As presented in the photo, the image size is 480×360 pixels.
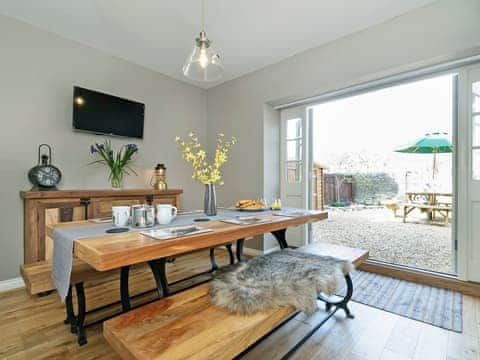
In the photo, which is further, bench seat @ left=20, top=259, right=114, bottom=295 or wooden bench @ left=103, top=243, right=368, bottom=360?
bench seat @ left=20, top=259, right=114, bottom=295

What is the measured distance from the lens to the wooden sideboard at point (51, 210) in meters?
2.25

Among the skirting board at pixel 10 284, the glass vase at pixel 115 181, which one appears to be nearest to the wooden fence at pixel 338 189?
the glass vase at pixel 115 181

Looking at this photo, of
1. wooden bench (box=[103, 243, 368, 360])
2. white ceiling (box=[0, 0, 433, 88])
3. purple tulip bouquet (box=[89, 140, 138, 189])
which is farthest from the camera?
purple tulip bouquet (box=[89, 140, 138, 189])

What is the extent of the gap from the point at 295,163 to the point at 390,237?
1.84 metres

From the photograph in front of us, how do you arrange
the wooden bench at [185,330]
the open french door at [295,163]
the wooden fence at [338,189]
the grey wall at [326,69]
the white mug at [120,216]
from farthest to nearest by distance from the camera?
the wooden fence at [338,189]
the open french door at [295,163]
the grey wall at [326,69]
the white mug at [120,216]
the wooden bench at [185,330]

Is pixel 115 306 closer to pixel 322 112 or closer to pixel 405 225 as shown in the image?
pixel 322 112

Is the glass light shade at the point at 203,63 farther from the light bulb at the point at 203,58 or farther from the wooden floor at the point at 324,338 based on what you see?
the wooden floor at the point at 324,338

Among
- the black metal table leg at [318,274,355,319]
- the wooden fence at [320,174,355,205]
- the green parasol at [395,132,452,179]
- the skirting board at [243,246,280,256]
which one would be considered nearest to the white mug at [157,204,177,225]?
the black metal table leg at [318,274,355,319]

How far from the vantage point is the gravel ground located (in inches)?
115

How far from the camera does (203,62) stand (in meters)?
1.89

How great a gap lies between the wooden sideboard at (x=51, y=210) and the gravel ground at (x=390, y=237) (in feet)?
9.76

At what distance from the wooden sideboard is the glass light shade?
159 centimetres

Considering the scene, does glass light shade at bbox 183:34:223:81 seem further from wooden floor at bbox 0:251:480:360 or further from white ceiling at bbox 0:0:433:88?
wooden floor at bbox 0:251:480:360

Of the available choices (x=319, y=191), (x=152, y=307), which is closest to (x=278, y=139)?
(x=319, y=191)
